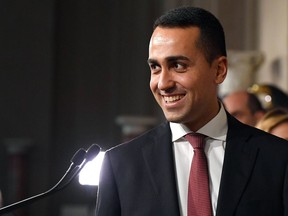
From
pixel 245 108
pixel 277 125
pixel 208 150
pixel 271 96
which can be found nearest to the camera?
pixel 208 150

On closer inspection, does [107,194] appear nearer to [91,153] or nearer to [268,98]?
[91,153]

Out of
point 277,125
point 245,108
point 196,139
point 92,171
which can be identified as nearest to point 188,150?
point 196,139

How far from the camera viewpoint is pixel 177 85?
5.77ft

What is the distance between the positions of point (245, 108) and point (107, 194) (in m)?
2.21

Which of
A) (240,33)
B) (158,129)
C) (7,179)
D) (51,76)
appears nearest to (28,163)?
(7,179)

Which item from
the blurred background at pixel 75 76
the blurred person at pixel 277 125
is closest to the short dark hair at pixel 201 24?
the blurred person at pixel 277 125

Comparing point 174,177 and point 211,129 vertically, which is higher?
point 211,129

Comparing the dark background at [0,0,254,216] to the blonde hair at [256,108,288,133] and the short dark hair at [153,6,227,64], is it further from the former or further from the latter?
the short dark hair at [153,6,227,64]

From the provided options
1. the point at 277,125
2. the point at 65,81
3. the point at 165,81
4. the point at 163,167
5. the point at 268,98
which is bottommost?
the point at 65,81

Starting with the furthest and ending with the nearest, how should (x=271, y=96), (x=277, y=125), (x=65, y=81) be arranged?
(x=65, y=81) → (x=271, y=96) → (x=277, y=125)

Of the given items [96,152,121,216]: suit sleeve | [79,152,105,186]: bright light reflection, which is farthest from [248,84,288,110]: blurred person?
[96,152,121,216]: suit sleeve

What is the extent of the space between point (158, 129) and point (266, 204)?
1.23 ft

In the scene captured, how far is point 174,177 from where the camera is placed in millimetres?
1812

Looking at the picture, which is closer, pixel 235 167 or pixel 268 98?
pixel 235 167
